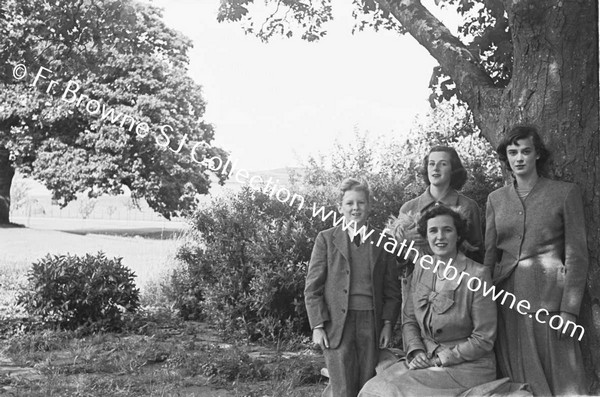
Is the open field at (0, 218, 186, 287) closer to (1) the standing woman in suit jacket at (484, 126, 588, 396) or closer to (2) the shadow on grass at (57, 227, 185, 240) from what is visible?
(2) the shadow on grass at (57, 227, 185, 240)

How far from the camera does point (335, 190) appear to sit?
8.79 metres

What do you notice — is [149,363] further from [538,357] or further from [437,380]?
[538,357]

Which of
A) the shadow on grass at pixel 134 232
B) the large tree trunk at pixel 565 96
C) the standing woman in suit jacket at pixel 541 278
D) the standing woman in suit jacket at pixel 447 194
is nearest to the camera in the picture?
the standing woman in suit jacket at pixel 541 278

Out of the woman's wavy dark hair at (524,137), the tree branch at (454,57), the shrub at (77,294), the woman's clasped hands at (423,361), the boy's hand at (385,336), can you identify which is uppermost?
the tree branch at (454,57)

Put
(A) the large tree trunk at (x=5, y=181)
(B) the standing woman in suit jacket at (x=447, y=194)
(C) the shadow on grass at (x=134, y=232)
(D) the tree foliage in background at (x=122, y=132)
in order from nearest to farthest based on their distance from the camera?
(B) the standing woman in suit jacket at (x=447, y=194) → (C) the shadow on grass at (x=134, y=232) → (D) the tree foliage in background at (x=122, y=132) → (A) the large tree trunk at (x=5, y=181)

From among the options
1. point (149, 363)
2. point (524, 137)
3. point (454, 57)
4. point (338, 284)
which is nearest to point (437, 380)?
point (338, 284)

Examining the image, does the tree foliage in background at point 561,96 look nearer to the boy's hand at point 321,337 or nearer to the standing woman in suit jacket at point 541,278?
the standing woman in suit jacket at point 541,278

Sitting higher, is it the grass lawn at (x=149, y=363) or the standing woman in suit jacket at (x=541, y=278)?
the standing woman in suit jacket at (x=541, y=278)

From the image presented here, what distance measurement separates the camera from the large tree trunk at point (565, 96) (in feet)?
17.0

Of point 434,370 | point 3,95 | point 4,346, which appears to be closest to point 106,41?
point 4,346

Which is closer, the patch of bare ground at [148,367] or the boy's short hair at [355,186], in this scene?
the boy's short hair at [355,186]

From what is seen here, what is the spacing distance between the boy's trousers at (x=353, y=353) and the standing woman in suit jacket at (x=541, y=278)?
Answer: 33.8 inches

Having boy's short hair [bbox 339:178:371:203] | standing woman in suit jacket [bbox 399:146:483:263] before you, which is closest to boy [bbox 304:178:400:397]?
boy's short hair [bbox 339:178:371:203]

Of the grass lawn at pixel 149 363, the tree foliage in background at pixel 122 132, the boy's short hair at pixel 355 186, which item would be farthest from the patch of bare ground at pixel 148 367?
the tree foliage in background at pixel 122 132
